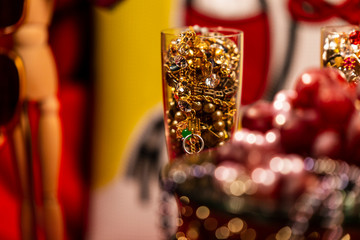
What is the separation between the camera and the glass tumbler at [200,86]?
0.57m

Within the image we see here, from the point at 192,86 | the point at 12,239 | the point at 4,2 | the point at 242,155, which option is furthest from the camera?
the point at 12,239

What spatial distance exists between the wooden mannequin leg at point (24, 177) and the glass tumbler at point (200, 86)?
0.51m

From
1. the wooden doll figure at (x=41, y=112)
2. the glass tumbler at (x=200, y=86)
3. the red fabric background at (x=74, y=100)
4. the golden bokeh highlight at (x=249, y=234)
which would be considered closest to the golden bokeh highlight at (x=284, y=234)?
the golden bokeh highlight at (x=249, y=234)

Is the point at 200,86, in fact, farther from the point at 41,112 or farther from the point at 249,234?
the point at 41,112

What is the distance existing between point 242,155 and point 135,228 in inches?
40.4

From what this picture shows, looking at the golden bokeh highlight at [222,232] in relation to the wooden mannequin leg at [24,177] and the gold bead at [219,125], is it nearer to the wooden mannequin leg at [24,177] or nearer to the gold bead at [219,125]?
the gold bead at [219,125]

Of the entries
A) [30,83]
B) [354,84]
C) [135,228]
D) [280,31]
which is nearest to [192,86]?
[354,84]

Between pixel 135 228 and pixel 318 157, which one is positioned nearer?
pixel 318 157

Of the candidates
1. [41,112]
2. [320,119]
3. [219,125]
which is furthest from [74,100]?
[320,119]

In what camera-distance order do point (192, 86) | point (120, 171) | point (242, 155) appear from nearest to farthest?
point (242, 155), point (192, 86), point (120, 171)

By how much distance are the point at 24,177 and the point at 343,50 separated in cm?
72

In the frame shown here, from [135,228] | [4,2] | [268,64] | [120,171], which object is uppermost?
[4,2]

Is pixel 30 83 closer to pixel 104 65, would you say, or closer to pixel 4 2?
pixel 4 2

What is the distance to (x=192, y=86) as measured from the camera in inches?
22.5
